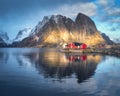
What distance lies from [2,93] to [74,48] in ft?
436

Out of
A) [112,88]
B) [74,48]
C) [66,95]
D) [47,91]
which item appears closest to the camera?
[66,95]

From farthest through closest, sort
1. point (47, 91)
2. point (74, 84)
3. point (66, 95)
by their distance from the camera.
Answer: point (74, 84)
point (47, 91)
point (66, 95)

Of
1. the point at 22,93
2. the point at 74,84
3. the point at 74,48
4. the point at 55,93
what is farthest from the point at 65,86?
the point at 74,48

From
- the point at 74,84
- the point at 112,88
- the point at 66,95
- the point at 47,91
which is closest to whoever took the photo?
the point at 66,95

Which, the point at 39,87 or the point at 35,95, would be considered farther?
the point at 39,87

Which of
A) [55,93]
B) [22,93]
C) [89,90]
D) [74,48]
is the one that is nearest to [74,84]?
[89,90]

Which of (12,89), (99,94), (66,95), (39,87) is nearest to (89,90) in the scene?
(99,94)

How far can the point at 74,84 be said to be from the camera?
32969 mm

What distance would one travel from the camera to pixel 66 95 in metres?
26.1

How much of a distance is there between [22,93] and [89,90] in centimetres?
801

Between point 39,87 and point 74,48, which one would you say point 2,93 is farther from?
point 74,48

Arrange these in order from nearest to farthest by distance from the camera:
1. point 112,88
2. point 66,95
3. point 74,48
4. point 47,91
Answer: point 66,95
point 47,91
point 112,88
point 74,48

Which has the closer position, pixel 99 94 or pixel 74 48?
pixel 99 94

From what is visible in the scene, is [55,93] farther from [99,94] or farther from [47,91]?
[99,94]
